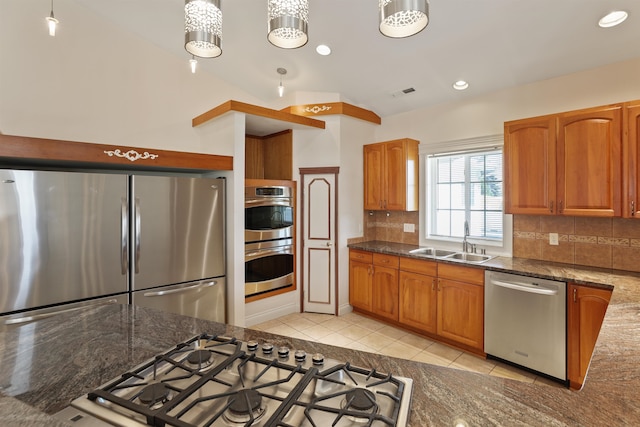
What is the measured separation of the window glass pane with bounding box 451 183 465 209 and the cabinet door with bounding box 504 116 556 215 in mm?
774

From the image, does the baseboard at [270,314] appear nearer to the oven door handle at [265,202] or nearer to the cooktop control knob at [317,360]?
the oven door handle at [265,202]

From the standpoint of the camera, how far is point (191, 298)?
2.92m

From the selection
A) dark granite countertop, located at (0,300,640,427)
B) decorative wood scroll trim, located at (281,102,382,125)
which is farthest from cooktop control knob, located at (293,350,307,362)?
decorative wood scroll trim, located at (281,102,382,125)

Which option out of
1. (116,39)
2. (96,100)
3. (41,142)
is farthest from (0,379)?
(116,39)

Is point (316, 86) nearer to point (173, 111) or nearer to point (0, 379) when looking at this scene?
point (173, 111)

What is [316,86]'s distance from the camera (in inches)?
150

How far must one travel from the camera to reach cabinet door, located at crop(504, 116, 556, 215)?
103 inches

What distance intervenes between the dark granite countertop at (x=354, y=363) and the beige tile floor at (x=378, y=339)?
1.54 meters

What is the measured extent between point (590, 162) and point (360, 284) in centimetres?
257

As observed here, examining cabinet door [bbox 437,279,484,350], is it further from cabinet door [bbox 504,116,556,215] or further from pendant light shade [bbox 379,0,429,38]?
pendant light shade [bbox 379,0,429,38]

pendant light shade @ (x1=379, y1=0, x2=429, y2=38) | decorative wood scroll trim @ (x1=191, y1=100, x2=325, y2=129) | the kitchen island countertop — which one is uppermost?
decorative wood scroll trim @ (x1=191, y1=100, x2=325, y2=129)

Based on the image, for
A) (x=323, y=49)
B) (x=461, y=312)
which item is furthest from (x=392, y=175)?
(x=461, y=312)

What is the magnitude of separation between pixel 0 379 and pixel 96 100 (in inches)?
123

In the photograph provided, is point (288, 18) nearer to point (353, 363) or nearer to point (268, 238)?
point (353, 363)
